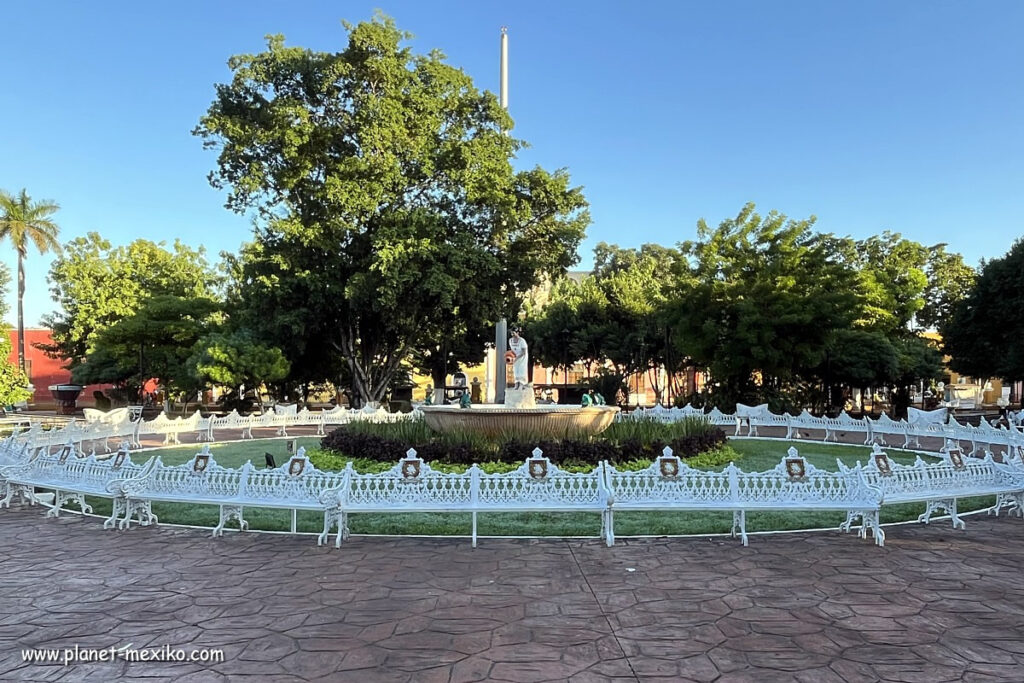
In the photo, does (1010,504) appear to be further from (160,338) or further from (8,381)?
(160,338)

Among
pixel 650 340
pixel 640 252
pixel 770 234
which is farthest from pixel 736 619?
pixel 640 252

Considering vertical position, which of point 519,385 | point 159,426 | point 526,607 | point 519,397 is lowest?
point 526,607

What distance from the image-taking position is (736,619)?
189 inches

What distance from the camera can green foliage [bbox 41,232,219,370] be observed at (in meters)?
37.5

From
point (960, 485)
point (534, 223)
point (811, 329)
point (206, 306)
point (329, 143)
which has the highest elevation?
point (329, 143)

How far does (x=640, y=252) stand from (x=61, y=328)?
4449 centimetres

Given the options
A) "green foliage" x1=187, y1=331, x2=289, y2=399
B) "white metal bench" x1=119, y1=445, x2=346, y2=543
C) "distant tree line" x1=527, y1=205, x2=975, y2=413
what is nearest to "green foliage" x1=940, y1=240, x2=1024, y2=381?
"distant tree line" x1=527, y1=205, x2=975, y2=413

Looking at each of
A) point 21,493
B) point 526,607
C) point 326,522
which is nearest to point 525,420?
point 326,522

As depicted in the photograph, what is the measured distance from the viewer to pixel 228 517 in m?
7.80

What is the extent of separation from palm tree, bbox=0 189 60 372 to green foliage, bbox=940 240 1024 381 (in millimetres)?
48298

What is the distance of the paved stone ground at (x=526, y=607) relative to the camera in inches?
157

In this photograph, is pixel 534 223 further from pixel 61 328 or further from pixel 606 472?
pixel 61 328

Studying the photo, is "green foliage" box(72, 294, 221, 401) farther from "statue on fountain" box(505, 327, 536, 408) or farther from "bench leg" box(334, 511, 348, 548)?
"bench leg" box(334, 511, 348, 548)

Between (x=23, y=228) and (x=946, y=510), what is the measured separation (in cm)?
4592
